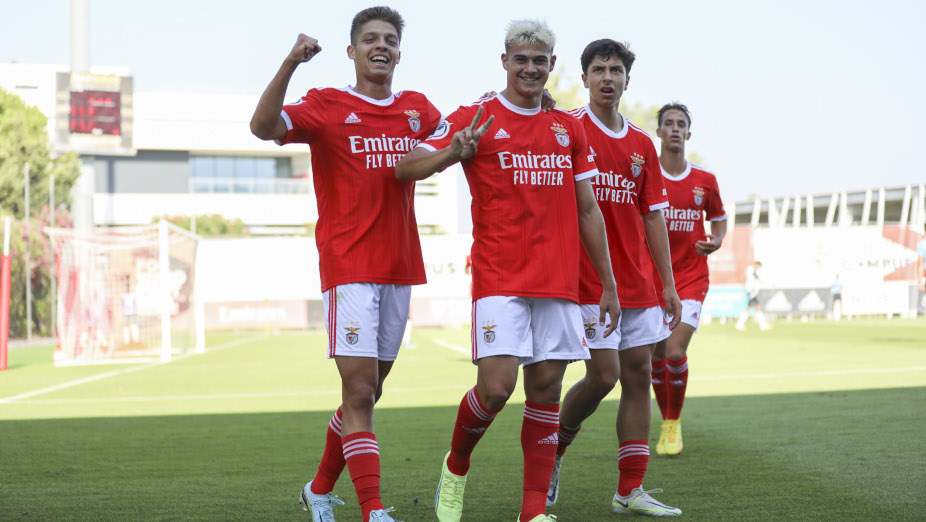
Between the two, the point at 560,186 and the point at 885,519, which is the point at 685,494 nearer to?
the point at 885,519

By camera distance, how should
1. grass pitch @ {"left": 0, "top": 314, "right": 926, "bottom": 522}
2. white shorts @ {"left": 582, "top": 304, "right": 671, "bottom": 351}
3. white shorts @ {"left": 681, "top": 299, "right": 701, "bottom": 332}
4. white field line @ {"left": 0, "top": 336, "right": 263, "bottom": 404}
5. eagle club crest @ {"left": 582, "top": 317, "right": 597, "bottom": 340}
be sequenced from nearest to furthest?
1. eagle club crest @ {"left": 582, "top": 317, "right": 597, "bottom": 340}
2. grass pitch @ {"left": 0, "top": 314, "right": 926, "bottom": 522}
3. white shorts @ {"left": 582, "top": 304, "right": 671, "bottom": 351}
4. white shorts @ {"left": 681, "top": 299, "right": 701, "bottom": 332}
5. white field line @ {"left": 0, "top": 336, "right": 263, "bottom": 404}

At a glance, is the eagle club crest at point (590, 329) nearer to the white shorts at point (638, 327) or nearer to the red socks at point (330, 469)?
the white shorts at point (638, 327)

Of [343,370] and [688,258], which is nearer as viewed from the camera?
[343,370]

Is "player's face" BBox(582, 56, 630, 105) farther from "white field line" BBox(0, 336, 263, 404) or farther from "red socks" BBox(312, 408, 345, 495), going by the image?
"white field line" BBox(0, 336, 263, 404)

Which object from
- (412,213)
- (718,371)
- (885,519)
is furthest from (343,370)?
(718,371)

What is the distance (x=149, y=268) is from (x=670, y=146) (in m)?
14.9

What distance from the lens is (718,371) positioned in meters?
14.1

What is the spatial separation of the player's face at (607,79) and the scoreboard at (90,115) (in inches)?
790

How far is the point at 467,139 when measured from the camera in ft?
13.2

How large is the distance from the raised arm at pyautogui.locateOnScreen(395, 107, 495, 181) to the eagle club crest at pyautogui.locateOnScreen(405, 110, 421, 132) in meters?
0.36

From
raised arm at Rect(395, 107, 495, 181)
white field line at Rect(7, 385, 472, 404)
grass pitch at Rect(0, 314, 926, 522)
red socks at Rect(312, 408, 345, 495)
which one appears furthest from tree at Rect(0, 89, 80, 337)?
raised arm at Rect(395, 107, 495, 181)

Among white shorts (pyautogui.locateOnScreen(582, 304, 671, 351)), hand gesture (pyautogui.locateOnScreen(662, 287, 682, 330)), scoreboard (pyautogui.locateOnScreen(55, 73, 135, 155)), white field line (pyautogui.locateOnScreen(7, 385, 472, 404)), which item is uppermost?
scoreboard (pyautogui.locateOnScreen(55, 73, 135, 155))

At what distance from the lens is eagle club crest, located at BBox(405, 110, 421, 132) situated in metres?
4.51

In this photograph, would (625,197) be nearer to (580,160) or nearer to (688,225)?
(580,160)
